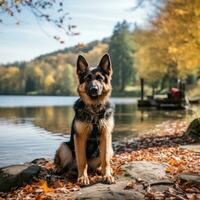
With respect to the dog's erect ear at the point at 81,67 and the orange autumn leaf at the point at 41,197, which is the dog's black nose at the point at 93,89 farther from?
the orange autumn leaf at the point at 41,197

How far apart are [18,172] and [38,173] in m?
0.42

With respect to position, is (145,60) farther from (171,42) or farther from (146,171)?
(146,171)

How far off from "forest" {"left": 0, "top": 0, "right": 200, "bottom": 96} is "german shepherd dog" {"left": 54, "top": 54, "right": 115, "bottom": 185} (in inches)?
57.1

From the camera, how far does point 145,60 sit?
55719mm

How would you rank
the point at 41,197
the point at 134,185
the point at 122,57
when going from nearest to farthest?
the point at 41,197 < the point at 134,185 < the point at 122,57

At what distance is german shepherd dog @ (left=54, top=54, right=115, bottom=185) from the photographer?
7836mm

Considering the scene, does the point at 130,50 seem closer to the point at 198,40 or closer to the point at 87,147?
the point at 198,40

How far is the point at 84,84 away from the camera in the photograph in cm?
785

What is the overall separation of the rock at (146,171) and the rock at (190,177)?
25 cm

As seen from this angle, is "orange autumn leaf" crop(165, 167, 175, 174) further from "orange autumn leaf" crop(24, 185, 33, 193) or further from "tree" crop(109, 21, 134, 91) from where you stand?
"tree" crop(109, 21, 134, 91)

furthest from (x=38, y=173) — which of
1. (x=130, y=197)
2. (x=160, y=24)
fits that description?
(x=160, y=24)

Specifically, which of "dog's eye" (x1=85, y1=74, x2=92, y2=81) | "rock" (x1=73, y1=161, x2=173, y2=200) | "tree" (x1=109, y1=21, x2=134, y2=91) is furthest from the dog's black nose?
"tree" (x1=109, y1=21, x2=134, y2=91)

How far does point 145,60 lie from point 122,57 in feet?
147

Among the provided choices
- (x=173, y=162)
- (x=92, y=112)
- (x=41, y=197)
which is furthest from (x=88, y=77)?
(x=173, y=162)
